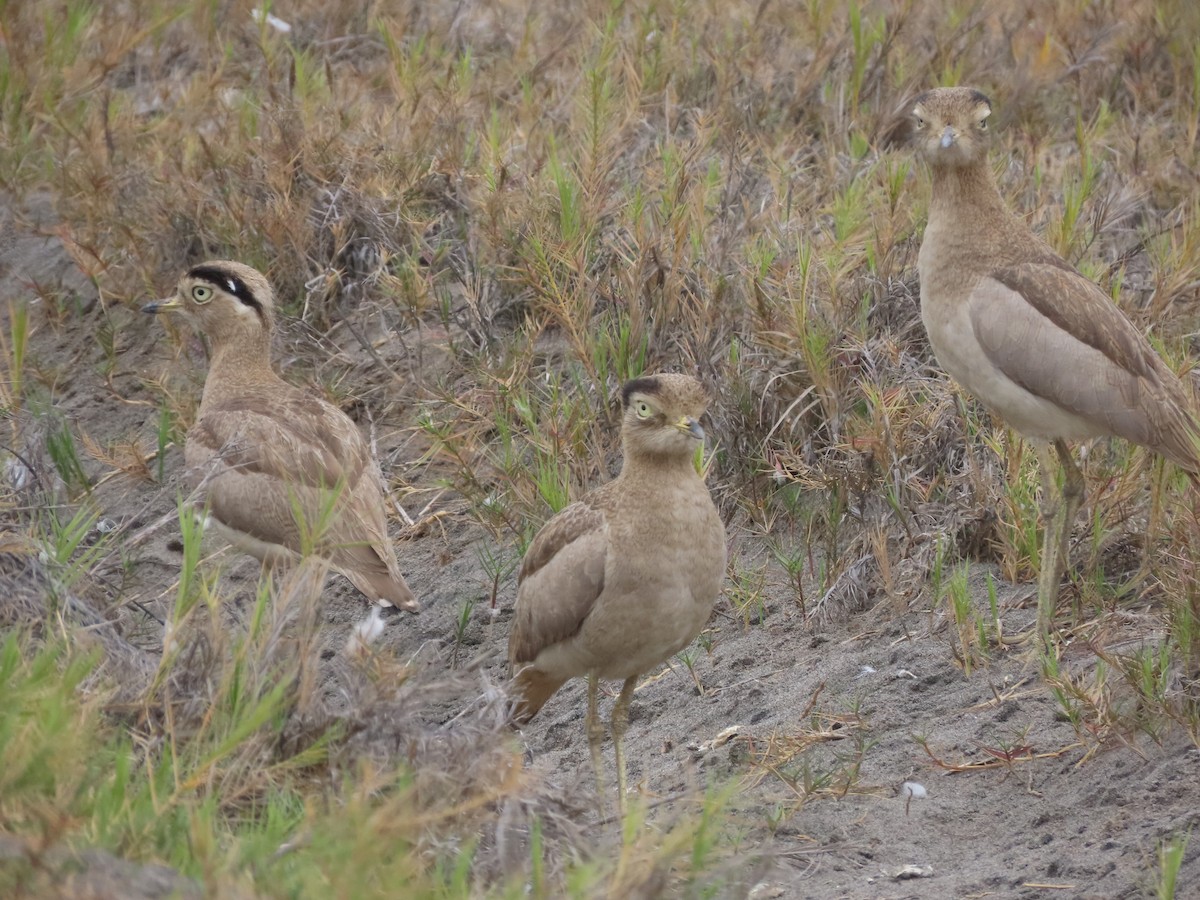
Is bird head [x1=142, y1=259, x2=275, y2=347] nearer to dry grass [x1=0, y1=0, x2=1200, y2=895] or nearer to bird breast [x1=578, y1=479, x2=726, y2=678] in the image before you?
dry grass [x1=0, y1=0, x2=1200, y2=895]

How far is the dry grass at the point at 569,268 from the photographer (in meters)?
4.79

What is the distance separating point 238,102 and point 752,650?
5.07m

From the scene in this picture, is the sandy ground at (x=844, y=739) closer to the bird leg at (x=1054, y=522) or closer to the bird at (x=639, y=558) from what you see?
the bird leg at (x=1054, y=522)

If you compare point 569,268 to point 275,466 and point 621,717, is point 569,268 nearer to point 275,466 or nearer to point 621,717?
point 275,466

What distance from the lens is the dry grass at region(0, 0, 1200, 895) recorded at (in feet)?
15.7

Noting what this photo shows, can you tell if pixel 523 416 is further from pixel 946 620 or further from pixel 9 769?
pixel 9 769

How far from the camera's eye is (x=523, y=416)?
7496mm

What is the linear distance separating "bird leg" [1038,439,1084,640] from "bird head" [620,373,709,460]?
157 centimetres

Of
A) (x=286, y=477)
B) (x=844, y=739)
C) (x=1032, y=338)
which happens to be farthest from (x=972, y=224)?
(x=286, y=477)

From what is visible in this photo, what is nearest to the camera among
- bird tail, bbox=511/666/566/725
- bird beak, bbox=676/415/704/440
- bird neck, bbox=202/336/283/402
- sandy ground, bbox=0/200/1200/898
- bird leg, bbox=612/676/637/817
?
sandy ground, bbox=0/200/1200/898

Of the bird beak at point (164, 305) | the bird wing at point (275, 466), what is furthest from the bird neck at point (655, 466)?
the bird beak at point (164, 305)

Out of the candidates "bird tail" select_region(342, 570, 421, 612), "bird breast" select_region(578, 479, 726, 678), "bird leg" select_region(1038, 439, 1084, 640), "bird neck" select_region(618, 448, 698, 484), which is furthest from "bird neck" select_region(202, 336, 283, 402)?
"bird leg" select_region(1038, 439, 1084, 640)

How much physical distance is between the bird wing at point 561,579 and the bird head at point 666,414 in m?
0.35

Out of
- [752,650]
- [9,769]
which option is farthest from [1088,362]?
[9,769]
